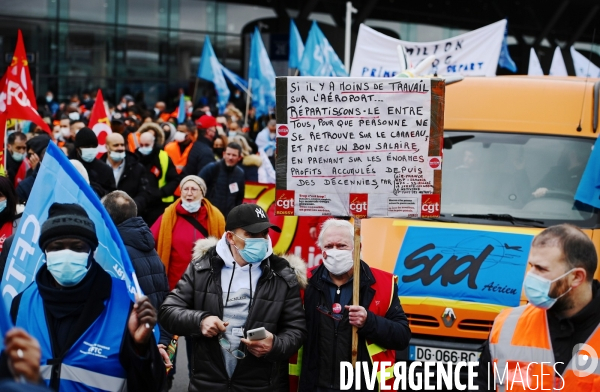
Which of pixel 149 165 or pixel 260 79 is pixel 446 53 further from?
pixel 260 79

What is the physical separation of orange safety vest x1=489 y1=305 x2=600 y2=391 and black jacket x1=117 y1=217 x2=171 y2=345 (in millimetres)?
2596

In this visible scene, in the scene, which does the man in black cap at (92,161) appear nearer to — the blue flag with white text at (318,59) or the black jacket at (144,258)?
the black jacket at (144,258)

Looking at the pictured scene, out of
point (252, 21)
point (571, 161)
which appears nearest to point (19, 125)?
point (571, 161)

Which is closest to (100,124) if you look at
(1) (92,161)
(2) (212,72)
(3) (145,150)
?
(3) (145,150)

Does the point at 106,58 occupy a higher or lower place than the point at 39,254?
higher

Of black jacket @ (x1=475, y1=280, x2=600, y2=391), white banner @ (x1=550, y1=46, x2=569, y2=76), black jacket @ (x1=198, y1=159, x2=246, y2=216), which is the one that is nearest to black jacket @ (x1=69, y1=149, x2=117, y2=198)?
black jacket @ (x1=198, y1=159, x2=246, y2=216)

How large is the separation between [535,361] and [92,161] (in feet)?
21.9

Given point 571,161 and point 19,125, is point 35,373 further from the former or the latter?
point 19,125

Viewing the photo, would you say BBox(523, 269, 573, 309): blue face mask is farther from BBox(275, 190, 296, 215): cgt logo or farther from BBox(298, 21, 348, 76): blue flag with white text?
BBox(298, 21, 348, 76): blue flag with white text

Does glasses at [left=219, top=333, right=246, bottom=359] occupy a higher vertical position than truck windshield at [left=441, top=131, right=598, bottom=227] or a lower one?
lower

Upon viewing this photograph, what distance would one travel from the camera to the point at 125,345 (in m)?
3.97

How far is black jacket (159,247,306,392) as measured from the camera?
4961 mm

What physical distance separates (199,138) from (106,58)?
20849mm

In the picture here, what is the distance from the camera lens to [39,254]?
4.25 meters
